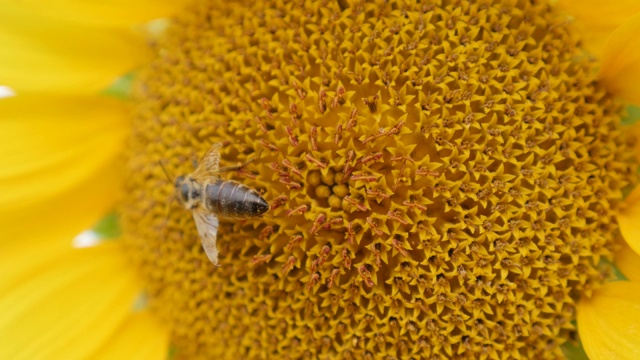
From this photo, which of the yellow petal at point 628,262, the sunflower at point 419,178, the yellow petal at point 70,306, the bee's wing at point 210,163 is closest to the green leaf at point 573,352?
the sunflower at point 419,178

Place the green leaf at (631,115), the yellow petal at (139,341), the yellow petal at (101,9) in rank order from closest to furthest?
the green leaf at (631,115), the yellow petal at (101,9), the yellow petal at (139,341)

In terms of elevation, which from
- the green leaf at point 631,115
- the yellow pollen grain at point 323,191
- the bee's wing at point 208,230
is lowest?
the bee's wing at point 208,230

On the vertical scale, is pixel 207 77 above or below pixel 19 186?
above

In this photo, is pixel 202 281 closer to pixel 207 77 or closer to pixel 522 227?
pixel 207 77

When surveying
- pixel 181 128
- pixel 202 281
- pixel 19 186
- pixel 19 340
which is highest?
pixel 181 128

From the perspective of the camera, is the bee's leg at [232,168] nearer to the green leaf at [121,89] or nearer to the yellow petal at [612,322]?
the green leaf at [121,89]

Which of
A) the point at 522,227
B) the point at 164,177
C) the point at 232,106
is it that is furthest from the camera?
the point at 164,177

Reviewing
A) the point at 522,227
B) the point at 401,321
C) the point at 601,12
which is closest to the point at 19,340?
the point at 401,321

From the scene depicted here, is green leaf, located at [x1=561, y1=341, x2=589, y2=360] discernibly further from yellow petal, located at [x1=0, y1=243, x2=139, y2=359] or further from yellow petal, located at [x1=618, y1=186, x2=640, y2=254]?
yellow petal, located at [x1=0, y1=243, x2=139, y2=359]
